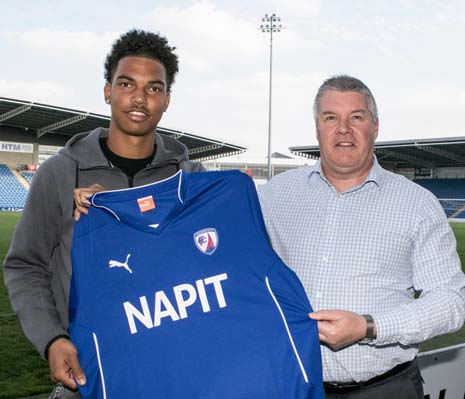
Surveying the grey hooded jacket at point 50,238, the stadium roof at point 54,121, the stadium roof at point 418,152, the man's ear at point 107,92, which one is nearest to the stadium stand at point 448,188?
the stadium roof at point 418,152

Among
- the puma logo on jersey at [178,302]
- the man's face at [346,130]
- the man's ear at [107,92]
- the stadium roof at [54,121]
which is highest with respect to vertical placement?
the stadium roof at [54,121]

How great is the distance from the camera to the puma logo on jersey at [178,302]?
150 centimetres

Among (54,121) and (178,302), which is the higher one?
(54,121)

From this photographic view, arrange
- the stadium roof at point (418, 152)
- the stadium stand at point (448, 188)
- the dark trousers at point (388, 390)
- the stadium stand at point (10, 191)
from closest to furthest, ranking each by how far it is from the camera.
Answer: the dark trousers at point (388, 390), the stadium roof at point (418, 152), the stadium stand at point (10, 191), the stadium stand at point (448, 188)

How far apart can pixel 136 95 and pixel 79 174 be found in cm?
29

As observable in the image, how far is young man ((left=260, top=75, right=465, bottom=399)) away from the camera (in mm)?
1749

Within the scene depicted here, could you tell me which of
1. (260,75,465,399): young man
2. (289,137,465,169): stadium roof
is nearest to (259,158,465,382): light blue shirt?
(260,75,465,399): young man

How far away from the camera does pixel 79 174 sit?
5.23 feet

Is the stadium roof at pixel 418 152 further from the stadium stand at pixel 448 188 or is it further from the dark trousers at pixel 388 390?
the dark trousers at pixel 388 390

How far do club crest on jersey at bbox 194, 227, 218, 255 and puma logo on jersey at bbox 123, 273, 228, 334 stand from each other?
0.08m

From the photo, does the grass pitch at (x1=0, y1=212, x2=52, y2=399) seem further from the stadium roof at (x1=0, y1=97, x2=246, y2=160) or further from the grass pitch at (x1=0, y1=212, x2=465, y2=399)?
the stadium roof at (x1=0, y1=97, x2=246, y2=160)

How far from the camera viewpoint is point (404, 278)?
1.82 m

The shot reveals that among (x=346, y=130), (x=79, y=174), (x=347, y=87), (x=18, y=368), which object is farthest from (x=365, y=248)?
(x=18, y=368)

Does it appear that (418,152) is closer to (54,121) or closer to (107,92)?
(54,121)
